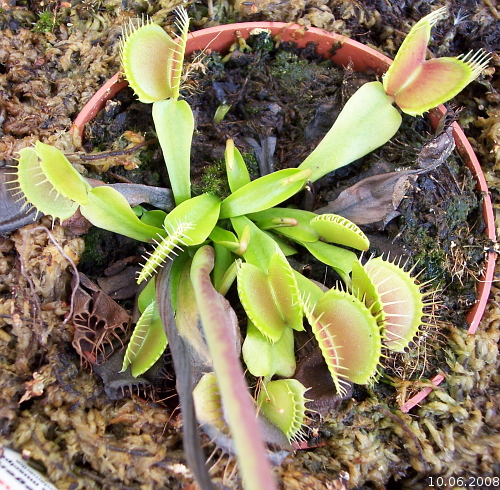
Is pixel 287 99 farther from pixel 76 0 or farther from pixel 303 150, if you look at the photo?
pixel 76 0

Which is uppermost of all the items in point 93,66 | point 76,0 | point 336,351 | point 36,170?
point 76,0

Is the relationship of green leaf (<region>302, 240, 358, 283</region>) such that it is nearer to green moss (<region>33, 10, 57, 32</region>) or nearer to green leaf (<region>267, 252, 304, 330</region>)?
green leaf (<region>267, 252, 304, 330</region>)

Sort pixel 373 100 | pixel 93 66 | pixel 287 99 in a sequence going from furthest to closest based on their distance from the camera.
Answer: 1. pixel 287 99
2. pixel 93 66
3. pixel 373 100

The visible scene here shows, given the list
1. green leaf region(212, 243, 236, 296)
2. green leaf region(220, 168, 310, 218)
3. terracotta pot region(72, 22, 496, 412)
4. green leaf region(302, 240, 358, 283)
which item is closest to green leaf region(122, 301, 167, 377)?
green leaf region(212, 243, 236, 296)

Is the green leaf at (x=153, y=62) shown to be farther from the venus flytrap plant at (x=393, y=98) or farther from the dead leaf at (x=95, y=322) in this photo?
the dead leaf at (x=95, y=322)

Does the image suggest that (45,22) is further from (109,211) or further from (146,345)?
(146,345)

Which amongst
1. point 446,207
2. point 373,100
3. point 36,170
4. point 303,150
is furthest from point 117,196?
point 446,207
